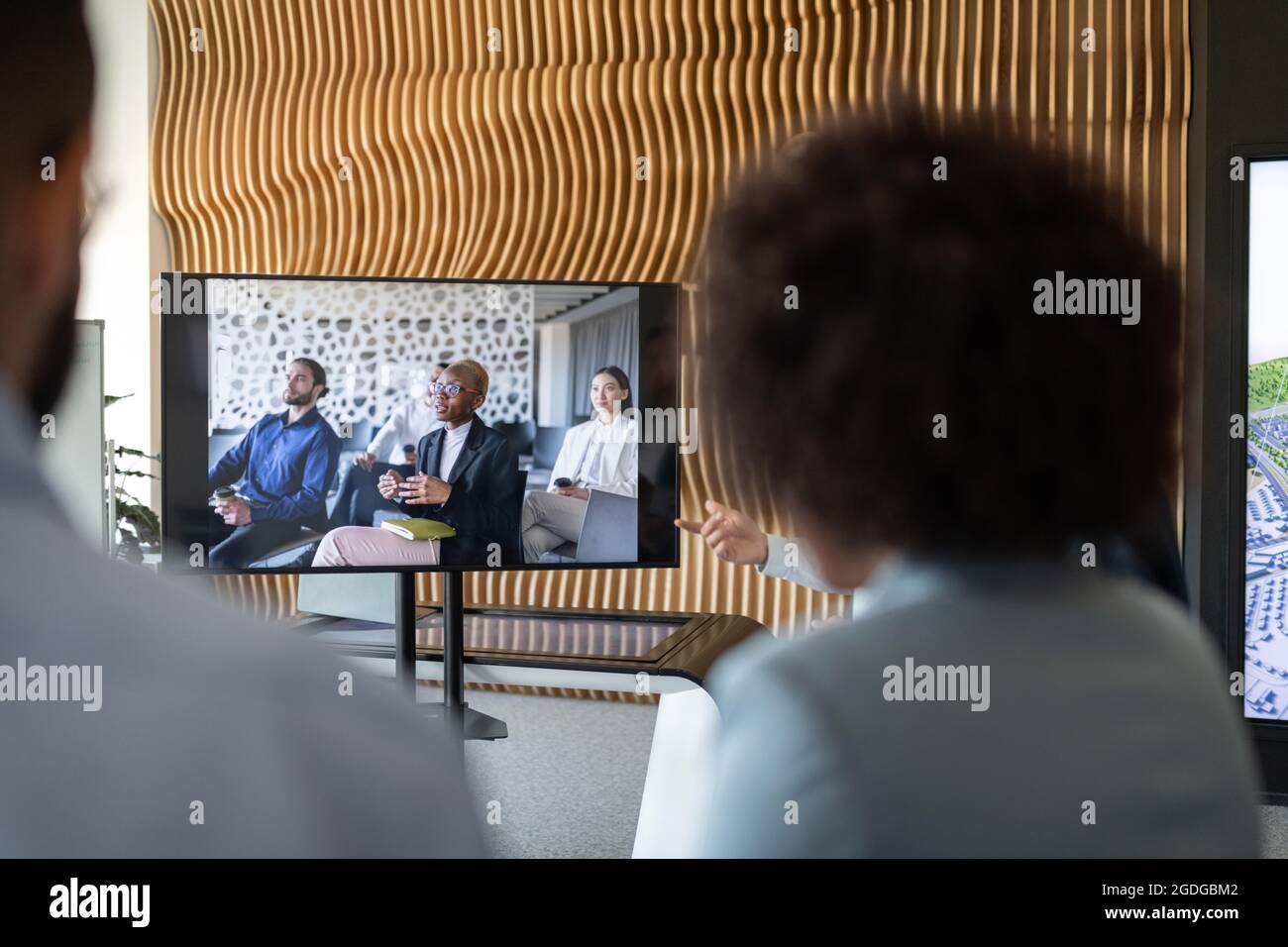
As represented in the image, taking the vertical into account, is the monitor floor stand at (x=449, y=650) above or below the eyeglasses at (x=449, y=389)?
Answer: below

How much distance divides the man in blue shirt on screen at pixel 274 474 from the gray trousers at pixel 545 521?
1.63ft

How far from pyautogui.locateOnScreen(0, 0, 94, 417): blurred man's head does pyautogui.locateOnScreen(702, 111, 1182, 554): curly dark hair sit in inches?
22.9

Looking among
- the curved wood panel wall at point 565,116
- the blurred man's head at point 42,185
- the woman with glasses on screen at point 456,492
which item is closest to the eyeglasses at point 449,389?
the woman with glasses on screen at point 456,492

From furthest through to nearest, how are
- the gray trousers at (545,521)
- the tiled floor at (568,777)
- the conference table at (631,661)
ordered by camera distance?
the tiled floor at (568,777) → the gray trousers at (545,521) → the conference table at (631,661)

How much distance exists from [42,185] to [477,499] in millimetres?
2074

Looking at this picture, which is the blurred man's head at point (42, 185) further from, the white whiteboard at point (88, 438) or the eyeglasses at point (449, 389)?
the white whiteboard at point (88, 438)

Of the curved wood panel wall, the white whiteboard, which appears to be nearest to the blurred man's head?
the white whiteboard

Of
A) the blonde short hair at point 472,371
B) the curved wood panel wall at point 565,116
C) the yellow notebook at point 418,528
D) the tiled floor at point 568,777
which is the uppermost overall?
the curved wood panel wall at point 565,116

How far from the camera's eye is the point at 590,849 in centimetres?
359

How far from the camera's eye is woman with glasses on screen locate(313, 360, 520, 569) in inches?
95.7

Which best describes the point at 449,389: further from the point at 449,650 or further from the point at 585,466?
the point at 449,650

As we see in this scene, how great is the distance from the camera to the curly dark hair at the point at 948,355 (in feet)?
2.87

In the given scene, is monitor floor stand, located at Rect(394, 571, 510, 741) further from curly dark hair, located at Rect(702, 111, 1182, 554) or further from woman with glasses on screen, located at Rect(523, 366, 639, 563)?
curly dark hair, located at Rect(702, 111, 1182, 554)

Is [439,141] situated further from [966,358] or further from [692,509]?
[966,358]
